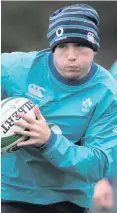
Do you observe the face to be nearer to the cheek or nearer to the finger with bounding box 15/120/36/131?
the cheek

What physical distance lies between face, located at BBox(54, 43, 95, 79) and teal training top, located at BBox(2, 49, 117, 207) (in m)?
0.12

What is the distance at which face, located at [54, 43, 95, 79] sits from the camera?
4.06m

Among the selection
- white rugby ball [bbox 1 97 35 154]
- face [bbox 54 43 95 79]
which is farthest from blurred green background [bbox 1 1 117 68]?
white rugby ball [bbox 1 97 35 154]

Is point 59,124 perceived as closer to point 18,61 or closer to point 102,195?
point 18,61

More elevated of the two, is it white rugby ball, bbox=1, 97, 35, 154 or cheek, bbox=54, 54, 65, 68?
cheek, bbox=54, 54, 65, 68

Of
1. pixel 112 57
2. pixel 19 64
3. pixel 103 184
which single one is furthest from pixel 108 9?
pixel 19 64

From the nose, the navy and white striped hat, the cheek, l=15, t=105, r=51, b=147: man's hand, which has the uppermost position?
the navy and white striped hat

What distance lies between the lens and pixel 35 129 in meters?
3.75

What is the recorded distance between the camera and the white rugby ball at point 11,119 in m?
3.92

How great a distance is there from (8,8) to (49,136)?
22.0 feet

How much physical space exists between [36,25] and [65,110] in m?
6.46

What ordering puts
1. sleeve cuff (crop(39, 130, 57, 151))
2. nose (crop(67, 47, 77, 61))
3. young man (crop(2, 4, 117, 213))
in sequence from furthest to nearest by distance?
young man (crop(2, 4, 117, 213))
nose (crop(67, 47, 77, 61))
sleeve cuff (crop(39, 130, 57, 151))

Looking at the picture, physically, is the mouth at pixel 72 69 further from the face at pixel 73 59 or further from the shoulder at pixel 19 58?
the shoulder at pixel 19 58

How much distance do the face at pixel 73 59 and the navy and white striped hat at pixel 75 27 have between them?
1.3 inches
